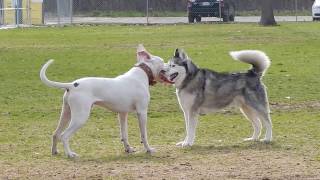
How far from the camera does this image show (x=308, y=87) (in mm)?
16359

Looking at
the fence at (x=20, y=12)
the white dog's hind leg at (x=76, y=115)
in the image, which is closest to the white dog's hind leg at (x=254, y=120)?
the white dog's hind leg at (x=76, y=115)

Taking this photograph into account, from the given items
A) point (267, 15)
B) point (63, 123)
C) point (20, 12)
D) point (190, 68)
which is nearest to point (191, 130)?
point (190, 68)

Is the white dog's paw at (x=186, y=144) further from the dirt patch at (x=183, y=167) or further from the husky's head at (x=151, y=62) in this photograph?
the husky's head at (x=151, y=62)

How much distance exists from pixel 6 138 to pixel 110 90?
2.05 m

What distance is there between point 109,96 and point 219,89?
5.78ft

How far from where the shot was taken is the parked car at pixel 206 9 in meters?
46.6

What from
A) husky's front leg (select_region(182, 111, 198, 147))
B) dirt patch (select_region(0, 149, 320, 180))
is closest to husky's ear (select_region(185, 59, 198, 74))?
husky's front leg (select_region(182, 111, 198, 147))

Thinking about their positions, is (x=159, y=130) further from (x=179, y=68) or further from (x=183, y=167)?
(x=183, y=167)

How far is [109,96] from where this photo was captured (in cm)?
966

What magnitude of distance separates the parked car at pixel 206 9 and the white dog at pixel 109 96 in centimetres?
3628

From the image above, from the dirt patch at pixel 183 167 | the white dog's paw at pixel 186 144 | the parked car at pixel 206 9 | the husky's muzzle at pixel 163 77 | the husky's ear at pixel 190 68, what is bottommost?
the white dog's paw at pixel 186 144

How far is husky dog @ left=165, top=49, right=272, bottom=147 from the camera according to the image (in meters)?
10.7

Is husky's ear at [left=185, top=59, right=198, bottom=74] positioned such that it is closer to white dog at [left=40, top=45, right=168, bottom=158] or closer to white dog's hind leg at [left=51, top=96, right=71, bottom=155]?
white dog at [left=40, top=45, right=168, bottom=158]

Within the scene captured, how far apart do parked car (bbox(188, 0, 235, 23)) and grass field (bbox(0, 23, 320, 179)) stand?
21060mm
